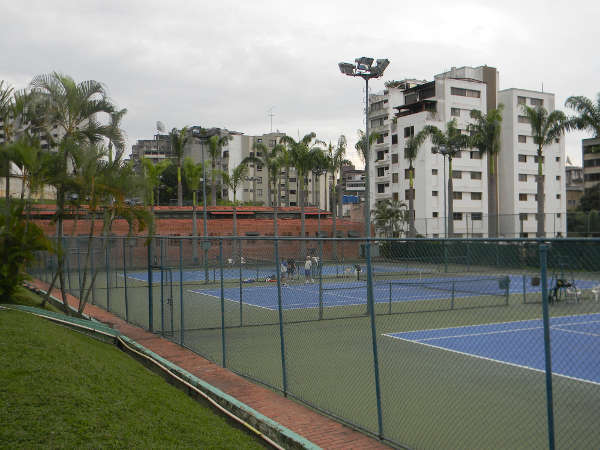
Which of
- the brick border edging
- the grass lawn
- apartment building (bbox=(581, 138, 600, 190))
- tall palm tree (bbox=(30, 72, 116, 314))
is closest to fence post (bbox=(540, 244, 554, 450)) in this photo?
the brick border edging

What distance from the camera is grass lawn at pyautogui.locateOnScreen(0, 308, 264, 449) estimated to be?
5.61m

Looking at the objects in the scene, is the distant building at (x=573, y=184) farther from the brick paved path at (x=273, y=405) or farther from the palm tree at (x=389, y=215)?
the brick paved path at (x=273, y=405)

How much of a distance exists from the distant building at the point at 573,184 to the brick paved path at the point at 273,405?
99.2m

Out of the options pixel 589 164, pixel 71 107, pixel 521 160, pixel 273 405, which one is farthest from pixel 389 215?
pixel 273 405

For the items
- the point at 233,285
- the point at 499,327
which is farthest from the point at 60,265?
the point at 499,327

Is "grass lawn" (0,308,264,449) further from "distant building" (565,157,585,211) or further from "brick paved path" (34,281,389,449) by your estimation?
"distant building" (565,157,585,211)

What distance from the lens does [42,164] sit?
14.4 meters

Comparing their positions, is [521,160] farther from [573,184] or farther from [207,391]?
[207,391]

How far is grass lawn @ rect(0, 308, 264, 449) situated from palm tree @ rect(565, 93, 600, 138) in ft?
129

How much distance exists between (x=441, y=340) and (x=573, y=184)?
358 ft

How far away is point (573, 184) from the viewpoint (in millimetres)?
110812

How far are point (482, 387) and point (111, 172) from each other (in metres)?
10.6

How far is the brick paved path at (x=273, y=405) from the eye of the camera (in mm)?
7086

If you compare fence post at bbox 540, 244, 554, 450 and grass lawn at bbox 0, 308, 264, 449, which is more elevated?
fence post at bbox 540, 244, 554, 450
